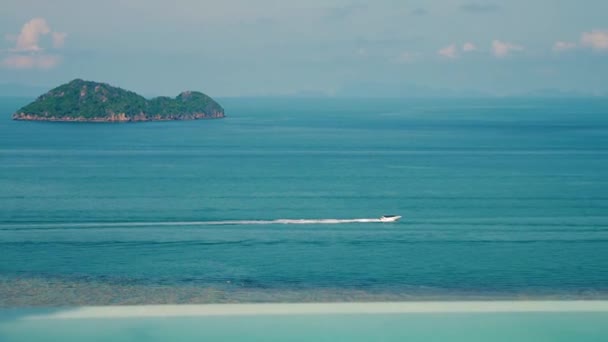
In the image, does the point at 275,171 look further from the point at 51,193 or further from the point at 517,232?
the point at 517,232

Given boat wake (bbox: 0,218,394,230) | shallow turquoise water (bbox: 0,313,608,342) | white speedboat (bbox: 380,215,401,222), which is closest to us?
shallow turquoise water (bbox: 0,313,608,342)

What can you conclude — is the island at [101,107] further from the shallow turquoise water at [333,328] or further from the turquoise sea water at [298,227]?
the shallow turquoise water at [333,328]

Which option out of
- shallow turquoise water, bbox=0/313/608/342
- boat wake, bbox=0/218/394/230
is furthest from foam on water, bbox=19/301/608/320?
boat wake, bbox=0/218/394/230

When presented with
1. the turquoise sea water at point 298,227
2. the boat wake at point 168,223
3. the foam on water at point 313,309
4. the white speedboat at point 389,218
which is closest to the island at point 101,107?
the turquoise sea water at point 298,227

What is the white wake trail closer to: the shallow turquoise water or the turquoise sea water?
the turquoise sea water

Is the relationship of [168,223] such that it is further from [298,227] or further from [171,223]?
[298,227]

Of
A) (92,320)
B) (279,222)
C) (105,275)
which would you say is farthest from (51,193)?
(92,320)
